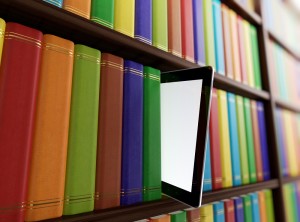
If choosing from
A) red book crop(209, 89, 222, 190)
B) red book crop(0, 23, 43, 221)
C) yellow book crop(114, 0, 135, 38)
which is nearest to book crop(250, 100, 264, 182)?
red book crop(209, 89, 222, 190)

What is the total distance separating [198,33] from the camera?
0.84 m

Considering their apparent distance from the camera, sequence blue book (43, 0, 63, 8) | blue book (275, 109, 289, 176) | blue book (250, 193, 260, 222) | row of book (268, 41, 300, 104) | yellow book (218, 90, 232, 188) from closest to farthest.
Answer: blue book (43, 0, 63, 8) < yellow book (218, 90, 232, 188) < blue book (250, 193, 260, 222) < blue book (275, 109, 289, 176) < row of book (268, 41, 300, 104)

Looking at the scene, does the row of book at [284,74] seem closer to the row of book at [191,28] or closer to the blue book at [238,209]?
the row of book at [191,28]

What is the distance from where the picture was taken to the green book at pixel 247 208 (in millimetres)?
922

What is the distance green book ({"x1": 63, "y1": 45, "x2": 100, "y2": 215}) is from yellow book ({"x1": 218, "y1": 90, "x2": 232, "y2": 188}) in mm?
512

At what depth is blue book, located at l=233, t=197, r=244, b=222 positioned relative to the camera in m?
0.87

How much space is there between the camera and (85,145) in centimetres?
51

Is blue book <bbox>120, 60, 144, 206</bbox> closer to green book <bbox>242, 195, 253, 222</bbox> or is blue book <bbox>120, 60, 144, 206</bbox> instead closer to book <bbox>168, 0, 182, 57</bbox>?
book <bbox>168, 0, 182, 57</bbox>

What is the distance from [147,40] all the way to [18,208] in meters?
0.50

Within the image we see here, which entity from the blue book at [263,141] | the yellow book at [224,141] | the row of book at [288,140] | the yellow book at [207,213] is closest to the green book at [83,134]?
the yellow book at [207,213]

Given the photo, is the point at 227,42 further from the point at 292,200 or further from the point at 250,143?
the point at 292,200

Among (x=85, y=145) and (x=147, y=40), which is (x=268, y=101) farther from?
(x=85, y=145)

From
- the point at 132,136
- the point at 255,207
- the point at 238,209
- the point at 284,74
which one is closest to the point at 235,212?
the point at 238,209

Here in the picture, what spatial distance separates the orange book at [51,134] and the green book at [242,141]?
0.72 meters
